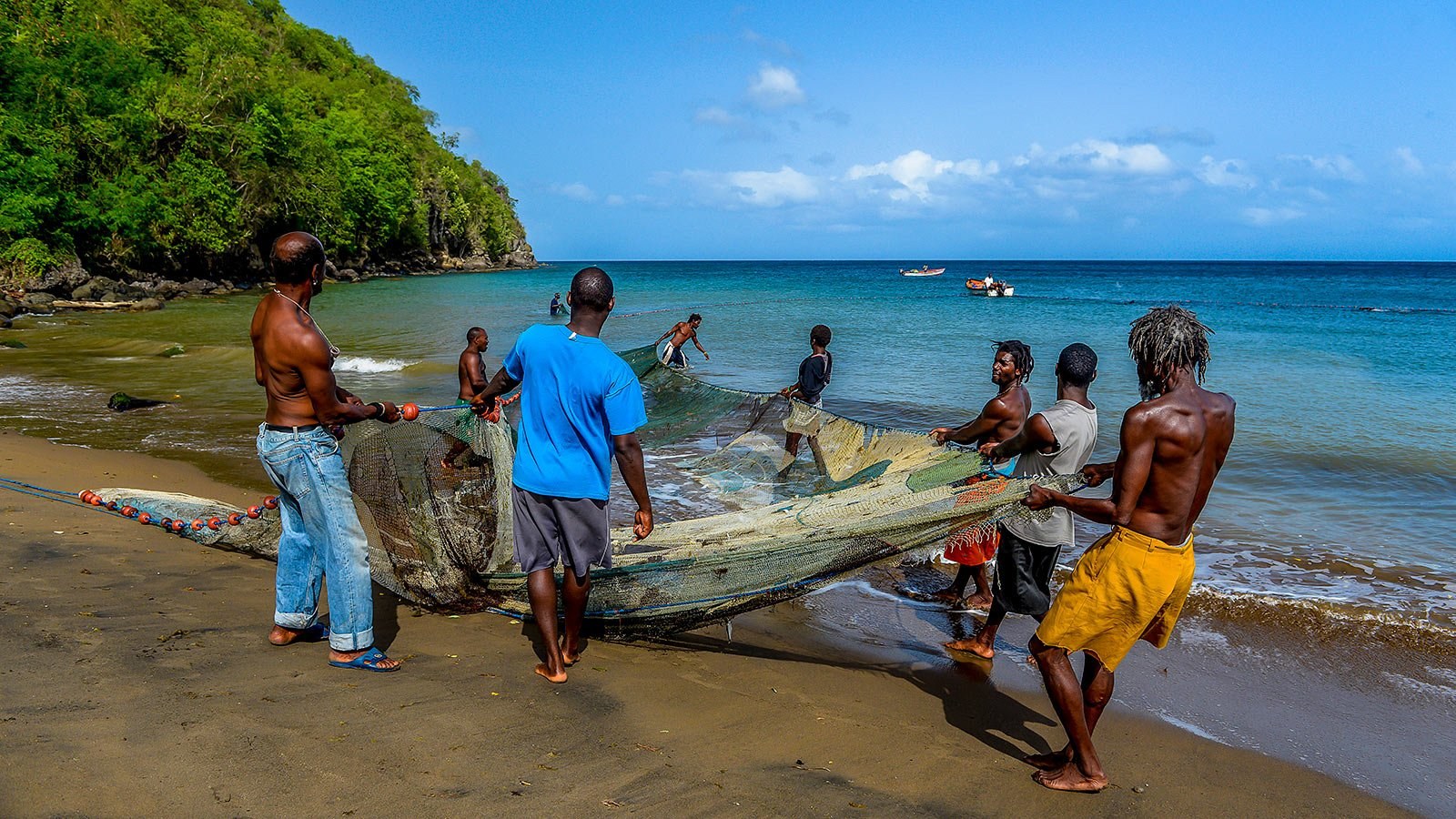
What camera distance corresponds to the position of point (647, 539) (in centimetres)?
453

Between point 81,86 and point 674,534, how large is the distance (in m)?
37.0

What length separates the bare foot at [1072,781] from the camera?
9.99 ft

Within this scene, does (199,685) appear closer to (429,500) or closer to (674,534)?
(429,500)

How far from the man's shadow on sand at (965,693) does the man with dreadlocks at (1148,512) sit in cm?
62

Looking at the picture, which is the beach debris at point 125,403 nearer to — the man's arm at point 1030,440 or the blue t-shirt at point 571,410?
the blue t-shirt at point 571,410

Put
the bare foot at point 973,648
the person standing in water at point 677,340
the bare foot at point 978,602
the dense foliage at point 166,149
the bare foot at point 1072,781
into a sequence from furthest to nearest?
1. the dense foliage at point 166,149
2. the person standing in water at point 677,340
3. the bare foot at point 978,602
4. the bare foot at point 973,648
5. the bare foot at point 1072,781

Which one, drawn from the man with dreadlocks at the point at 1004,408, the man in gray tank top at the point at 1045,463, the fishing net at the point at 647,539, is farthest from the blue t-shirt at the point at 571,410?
the man with dreadlocks at the point at 1004,408

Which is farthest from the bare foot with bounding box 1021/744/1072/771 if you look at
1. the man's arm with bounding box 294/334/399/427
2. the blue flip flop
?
the man's arm with bounding box 294/334/399/427

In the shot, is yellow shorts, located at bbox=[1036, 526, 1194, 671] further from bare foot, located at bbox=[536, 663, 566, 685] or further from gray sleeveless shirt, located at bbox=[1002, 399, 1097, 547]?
bare foot, located at bbox=[536, 663, 566, 685]

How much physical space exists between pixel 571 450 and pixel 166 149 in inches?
1525

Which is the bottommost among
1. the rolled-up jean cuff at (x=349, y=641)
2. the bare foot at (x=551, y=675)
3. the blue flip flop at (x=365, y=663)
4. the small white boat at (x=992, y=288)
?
the bare foot at (x=551, y=675)

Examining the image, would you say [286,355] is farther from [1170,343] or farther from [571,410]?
[1170,343]

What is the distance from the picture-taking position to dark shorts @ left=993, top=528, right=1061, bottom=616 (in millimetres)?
4121

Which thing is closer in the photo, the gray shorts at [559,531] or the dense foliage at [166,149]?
the gray shorts at [559,531]
